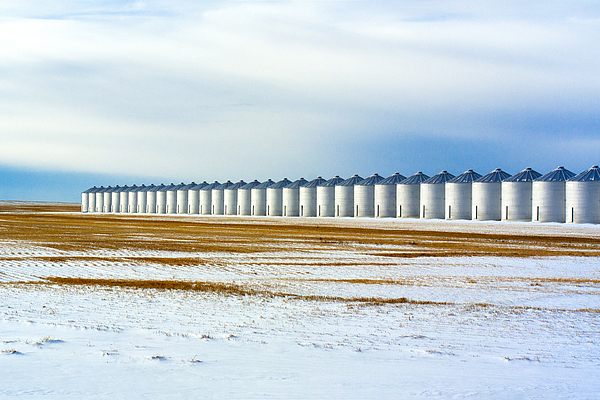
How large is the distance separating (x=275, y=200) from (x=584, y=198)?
41.7 meters

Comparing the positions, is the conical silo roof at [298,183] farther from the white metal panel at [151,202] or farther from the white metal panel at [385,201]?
the white metal panel at [151,202]

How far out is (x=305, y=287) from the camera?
549 inches

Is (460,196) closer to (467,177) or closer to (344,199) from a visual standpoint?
(467,177)

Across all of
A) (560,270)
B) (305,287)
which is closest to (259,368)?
(305,287)

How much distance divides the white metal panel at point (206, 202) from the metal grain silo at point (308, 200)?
1938 centimetres

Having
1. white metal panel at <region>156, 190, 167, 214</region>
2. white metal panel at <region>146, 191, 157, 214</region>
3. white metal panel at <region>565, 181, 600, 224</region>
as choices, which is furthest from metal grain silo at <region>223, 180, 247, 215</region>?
white metal panel at <region>565, 181, 600, 224</region>

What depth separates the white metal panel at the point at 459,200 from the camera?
58344 mm

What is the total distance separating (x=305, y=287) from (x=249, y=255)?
8492 millimetres

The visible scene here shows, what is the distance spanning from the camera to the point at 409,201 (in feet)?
213

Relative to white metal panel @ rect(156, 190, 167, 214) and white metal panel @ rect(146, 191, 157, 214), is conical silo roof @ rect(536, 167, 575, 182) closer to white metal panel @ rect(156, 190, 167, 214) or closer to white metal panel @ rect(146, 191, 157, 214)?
white metal panel @ rect(156, 190, 167, 214)

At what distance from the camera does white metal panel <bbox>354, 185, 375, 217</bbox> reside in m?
69.6

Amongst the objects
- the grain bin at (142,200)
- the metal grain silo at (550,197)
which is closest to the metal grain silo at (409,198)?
the metal grain silo at (550,197)

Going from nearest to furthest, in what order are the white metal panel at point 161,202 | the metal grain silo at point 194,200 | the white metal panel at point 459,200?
the white metal panel at point 459,200, the metal grain silo at point 194,200, the white metal panel at point 161,202

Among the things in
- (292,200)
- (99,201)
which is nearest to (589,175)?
(292,200)
